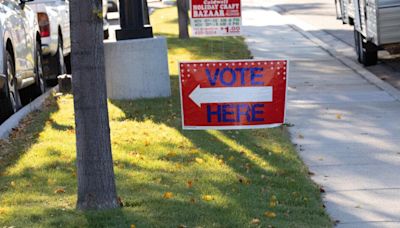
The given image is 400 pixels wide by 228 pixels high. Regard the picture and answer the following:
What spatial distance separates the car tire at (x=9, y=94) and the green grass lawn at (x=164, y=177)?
35 cm

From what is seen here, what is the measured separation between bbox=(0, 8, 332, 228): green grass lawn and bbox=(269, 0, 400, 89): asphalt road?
5875mm

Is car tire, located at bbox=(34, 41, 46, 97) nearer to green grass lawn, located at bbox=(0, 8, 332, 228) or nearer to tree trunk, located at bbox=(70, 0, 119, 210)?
green grass lawn, located at bbox=(0, 8, 332, 228)

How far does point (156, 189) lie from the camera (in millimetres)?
8203

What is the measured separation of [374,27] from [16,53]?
5.86 m

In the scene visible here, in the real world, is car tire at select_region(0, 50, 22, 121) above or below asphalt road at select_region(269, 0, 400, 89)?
Answer: above

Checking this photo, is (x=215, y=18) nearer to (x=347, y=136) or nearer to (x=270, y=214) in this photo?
(x=347, y=136)

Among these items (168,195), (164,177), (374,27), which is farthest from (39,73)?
(168,195)

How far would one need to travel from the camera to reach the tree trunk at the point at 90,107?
281 inches

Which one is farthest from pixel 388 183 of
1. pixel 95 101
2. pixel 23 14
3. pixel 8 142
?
pixel 23 14

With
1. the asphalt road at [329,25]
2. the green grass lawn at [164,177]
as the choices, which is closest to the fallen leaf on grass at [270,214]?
the green grass lawn at [164,177]

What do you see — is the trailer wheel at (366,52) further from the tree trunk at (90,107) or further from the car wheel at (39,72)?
the tree trunk at (90,107)

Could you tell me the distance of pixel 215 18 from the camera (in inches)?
654

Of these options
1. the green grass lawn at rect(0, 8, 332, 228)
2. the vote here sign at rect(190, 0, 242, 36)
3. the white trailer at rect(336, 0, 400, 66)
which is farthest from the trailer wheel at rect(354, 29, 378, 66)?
the green grass lawn at rect(0, 8, 332, 228)

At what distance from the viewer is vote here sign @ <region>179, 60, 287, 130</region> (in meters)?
8.44
